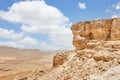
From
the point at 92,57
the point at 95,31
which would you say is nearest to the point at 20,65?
the point at 95,31

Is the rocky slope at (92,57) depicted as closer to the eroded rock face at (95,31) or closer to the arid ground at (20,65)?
the eroded rock face at (95,31)

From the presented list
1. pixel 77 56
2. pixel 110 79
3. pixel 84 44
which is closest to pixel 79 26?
pixel 84 44

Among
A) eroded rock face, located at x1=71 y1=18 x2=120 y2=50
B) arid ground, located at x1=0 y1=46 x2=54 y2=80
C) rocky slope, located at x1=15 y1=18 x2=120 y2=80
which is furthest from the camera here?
arid ground, located at x1=0 y1=46 x2=54 y2=80

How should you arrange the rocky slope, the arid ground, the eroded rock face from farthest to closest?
the arid ground, the eroded rock face, the rocky slope

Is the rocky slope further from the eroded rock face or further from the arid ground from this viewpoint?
the arid ground

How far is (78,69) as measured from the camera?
60.4ft

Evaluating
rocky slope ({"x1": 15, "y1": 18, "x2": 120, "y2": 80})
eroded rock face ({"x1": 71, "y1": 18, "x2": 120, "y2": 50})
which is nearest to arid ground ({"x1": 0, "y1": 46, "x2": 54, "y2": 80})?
eroded rock face ({"x1": 71, "y1": 18, "x2": 120, "y2": 50})

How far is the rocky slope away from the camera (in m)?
16.5

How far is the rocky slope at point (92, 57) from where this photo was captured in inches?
651

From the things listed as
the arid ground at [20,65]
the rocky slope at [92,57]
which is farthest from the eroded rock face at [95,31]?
the arid ground at [20,65]

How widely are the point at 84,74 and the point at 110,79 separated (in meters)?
3.36

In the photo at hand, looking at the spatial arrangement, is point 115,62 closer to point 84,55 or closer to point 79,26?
point 84,55

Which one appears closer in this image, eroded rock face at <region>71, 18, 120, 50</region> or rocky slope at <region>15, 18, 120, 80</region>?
rocky slope at <region>15, 18, 120, 80</region>

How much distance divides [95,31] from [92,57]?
597cm
